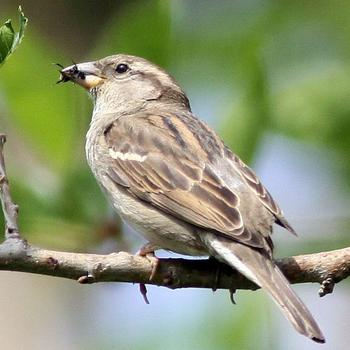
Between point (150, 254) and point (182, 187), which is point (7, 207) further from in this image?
point (182, 187)

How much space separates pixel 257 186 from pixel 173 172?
1.14 feet

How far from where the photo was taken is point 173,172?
4.64 meters

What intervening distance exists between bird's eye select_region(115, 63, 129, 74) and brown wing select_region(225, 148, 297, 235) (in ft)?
3.44

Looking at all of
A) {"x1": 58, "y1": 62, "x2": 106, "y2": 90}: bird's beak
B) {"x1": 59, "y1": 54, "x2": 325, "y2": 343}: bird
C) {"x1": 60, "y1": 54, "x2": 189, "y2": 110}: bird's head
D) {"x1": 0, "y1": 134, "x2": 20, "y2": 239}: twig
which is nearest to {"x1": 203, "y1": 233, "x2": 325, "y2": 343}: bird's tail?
{"x1": 59, "y1": 54, "x2": 325, "y2": 343}: bird

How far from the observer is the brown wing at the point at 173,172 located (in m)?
4.28

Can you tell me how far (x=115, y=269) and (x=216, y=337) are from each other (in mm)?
978

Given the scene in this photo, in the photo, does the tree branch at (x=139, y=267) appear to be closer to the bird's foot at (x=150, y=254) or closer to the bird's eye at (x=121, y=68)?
the bird's foot at (x=150, y=254)

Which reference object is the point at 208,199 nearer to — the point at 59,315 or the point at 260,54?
the point at 260,54

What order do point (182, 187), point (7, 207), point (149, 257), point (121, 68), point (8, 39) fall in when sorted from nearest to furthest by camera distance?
point (8, 39) < point (7, 207) < point (149, 257) < point (182, 187) < point (121, 68)

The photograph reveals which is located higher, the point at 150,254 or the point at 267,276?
the point at 150,254

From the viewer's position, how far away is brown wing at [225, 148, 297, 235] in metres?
4.43

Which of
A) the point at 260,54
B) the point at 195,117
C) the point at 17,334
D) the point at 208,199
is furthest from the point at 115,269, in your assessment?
the point at 17,334

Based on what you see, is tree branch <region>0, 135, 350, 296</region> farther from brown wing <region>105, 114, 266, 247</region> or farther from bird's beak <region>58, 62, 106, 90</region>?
bird's beak <region>58, 62, 106, 90</region>

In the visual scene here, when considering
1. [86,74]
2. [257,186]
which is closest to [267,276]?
[257,186]
